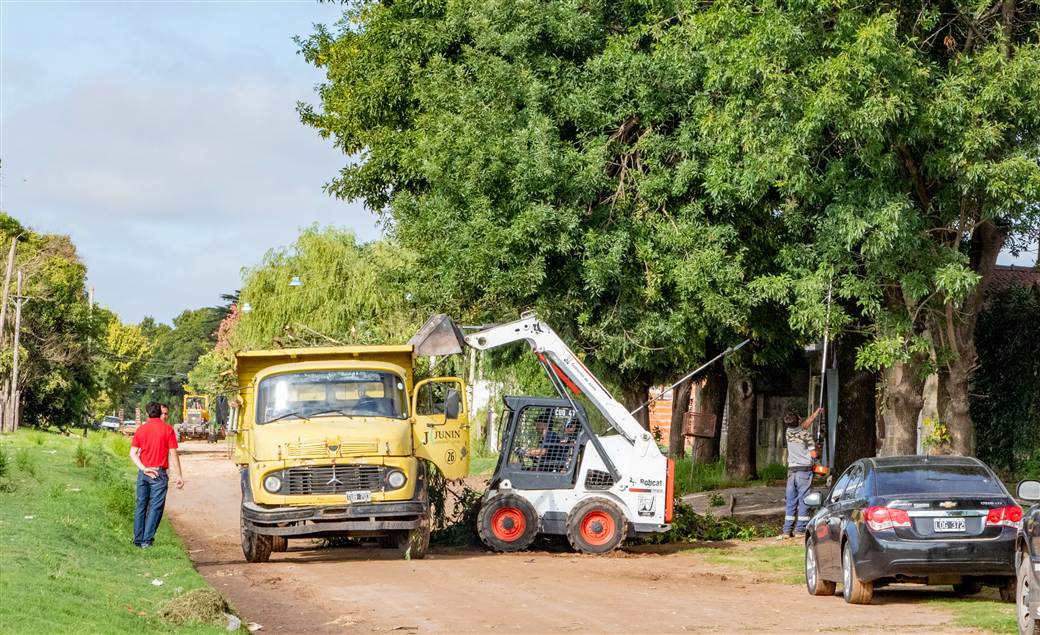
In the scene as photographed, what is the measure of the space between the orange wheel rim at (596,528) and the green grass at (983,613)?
6623mm

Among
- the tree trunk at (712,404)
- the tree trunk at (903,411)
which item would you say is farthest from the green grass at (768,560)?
the tree trunk at (712,404)

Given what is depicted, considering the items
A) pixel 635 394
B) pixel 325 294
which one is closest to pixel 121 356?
pixel 325 294

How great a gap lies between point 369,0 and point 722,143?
1205cm

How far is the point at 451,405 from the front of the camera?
2039 centimetres

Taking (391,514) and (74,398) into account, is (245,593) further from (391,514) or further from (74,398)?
(74,398)

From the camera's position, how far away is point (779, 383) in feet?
134

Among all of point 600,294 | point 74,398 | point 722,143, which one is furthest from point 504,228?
point 74,398

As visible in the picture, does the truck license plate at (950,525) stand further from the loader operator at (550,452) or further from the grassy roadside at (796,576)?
the loader operator at (550,452)

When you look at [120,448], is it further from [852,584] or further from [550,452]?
→ [852,584]

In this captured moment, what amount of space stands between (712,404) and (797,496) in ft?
43.7

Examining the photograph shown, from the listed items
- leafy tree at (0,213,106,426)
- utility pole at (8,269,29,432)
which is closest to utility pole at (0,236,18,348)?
utility pole at (8,269,29,432)

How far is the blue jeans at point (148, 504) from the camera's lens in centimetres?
1866

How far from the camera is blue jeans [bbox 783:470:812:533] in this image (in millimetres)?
23281

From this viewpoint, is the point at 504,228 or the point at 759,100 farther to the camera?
the point at 504,228
